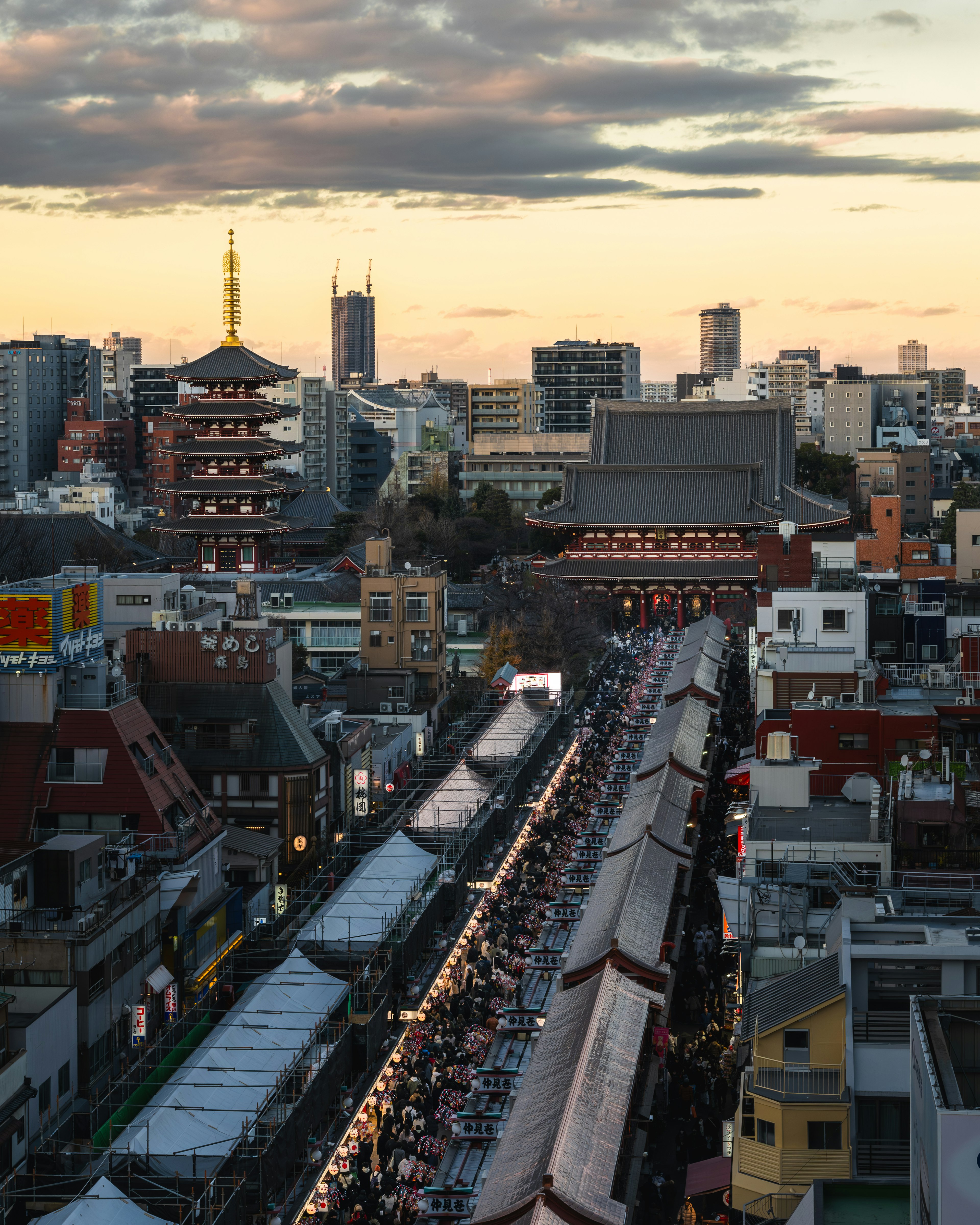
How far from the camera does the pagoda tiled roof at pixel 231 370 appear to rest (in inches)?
2886

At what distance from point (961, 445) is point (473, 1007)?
113609 mm

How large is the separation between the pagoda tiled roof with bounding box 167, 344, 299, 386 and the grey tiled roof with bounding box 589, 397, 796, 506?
1910 cm

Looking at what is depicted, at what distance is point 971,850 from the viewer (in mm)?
24609

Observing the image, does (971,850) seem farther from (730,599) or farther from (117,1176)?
(730,599)

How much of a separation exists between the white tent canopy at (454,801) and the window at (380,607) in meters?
10.7

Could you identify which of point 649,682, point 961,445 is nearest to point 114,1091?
point 649,682

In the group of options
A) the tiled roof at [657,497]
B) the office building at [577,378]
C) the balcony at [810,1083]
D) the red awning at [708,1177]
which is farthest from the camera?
the office building at [577,378]

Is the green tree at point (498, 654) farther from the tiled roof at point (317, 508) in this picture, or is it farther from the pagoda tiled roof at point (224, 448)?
the tiled roof at point (317, 508)

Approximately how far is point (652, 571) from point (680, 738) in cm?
3429

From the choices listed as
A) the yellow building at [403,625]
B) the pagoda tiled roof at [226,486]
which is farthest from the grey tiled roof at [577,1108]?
the pagoda tiled roof at [226,486]

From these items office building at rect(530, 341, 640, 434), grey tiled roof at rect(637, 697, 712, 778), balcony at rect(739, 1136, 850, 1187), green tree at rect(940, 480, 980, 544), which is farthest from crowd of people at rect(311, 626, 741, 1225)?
office building at rect(530, 341, 640, 434)

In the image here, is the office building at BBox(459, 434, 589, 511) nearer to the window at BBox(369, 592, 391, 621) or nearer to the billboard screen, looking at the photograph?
the window at BBox(369, 592, 391, 621)

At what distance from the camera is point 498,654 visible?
5725 centimetres

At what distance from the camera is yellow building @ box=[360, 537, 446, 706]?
167 feet
